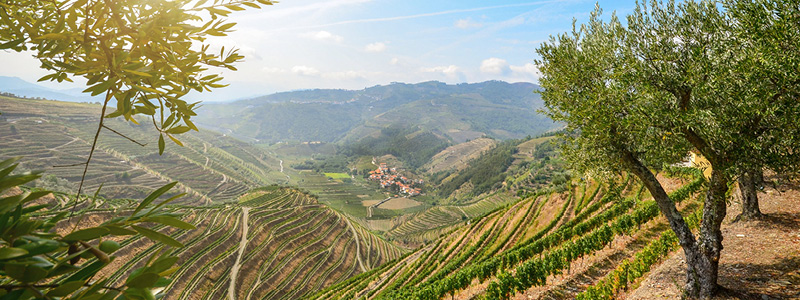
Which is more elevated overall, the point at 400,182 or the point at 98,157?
the point at 98,157

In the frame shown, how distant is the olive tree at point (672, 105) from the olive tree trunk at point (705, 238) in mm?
20

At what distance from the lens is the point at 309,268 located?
187 feet

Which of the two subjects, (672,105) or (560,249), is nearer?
(672,105)

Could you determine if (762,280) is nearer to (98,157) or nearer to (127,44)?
(127,44)

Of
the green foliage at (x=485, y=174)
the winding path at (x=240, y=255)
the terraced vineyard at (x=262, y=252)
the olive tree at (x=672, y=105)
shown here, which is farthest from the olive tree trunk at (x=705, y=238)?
the green foliage at (x=485, y=174)

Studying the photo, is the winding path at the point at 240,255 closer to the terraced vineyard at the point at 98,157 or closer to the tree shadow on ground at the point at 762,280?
the terraced vineyard at the point at 98,157

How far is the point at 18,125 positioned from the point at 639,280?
6839 inches

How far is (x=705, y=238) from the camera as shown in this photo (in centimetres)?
737

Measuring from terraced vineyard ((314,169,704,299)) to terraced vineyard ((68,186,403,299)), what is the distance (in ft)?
49.3

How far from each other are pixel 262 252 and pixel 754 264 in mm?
57633

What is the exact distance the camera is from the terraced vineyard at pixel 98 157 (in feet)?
332

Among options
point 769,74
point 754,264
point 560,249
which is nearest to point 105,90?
point 769,74

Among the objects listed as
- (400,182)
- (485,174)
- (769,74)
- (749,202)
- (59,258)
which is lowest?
(400,182)

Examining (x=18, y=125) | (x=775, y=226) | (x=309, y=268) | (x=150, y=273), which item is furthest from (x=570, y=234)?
(x=18, y=125)
